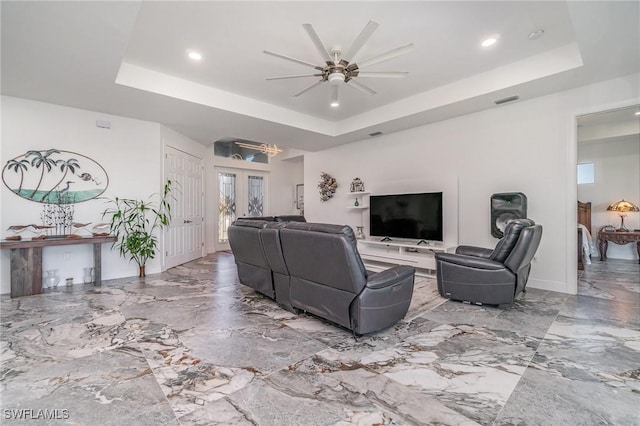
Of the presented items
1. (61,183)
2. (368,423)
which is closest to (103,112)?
(61,183)

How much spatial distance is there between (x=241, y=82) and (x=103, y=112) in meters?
2.28

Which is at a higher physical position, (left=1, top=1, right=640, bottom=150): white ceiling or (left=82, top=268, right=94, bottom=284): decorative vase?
(left=1, top=1, right=640, bottom=150): white ceiling

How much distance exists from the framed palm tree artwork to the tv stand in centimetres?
451

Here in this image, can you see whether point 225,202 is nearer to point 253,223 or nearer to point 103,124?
point 103,124

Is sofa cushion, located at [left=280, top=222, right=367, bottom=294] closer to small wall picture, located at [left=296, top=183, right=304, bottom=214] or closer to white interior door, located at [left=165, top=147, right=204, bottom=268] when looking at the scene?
white interior door, located at [left=165, top=147, right=204, bottom=268]

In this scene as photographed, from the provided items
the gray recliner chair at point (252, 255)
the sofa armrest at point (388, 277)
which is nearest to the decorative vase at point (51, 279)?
the gray recliner chair at point (252, 255)

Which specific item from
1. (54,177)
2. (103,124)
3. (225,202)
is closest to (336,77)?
(103,124)

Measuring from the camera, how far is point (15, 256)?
12.3 ft

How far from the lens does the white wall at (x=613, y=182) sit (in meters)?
5.93

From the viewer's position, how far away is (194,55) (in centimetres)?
333

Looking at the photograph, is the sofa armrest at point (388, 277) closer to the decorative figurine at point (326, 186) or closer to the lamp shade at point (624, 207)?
the decorative figurine at point (326, 186)

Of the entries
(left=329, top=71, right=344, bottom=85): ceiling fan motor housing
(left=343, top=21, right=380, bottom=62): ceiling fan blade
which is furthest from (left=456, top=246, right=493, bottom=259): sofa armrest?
(left=343, top=21, right=380, bottom=62): ceiling fan blade

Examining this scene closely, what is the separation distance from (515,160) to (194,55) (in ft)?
14.5

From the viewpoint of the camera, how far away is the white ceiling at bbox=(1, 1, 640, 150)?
252 cm
